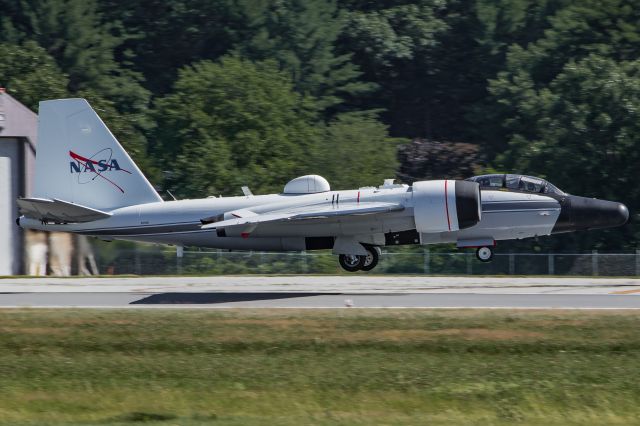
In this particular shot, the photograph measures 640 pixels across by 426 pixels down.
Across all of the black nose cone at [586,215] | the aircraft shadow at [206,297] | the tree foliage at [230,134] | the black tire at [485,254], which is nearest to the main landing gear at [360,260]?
the black tire at [485,254]

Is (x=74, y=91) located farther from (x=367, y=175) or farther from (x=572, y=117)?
(x=572, y=117)

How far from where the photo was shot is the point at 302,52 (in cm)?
7469

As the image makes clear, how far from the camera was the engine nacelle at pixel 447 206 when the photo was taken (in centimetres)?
2592

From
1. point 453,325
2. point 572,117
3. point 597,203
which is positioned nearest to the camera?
point 453,325

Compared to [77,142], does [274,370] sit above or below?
below

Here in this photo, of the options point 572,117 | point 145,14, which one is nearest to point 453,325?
point 572,117

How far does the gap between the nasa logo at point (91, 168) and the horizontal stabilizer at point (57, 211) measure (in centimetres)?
87

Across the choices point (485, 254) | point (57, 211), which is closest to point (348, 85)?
point (57, 211)

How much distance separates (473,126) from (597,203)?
4636cm

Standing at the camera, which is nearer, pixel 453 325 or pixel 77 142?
pixel 453 325

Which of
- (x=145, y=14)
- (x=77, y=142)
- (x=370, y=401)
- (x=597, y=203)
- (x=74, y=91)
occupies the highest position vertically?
(x=145, y=14)

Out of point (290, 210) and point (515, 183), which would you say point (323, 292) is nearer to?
point (290, 210)

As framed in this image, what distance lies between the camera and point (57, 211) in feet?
93.1

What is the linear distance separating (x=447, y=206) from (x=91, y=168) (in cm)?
984
